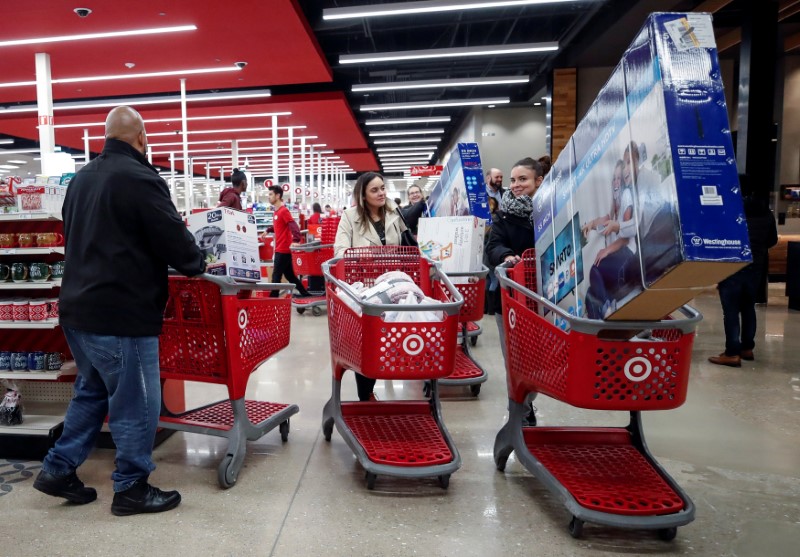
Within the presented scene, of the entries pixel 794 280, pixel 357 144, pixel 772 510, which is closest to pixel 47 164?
pixel 772 510

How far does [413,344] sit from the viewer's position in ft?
8.27

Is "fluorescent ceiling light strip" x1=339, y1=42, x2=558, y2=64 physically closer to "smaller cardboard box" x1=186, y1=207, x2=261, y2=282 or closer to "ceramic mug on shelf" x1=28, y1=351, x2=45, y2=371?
"smaller cardboard box" x1=186, y1=207, x2=261, y2=282

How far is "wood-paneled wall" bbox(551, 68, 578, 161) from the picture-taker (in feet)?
36.1

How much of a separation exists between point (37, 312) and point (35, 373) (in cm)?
32

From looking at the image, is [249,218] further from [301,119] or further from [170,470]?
[301,119]

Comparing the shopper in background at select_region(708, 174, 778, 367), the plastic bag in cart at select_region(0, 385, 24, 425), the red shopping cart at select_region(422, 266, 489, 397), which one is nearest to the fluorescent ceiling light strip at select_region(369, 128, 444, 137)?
the shopper in background at select_region(708, 174, 778, 367)

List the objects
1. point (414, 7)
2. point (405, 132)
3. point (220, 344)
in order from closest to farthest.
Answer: point (220, 344) → point (414, 7) → point (405, 132)

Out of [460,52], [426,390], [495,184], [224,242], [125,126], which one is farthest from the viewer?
[460,52]

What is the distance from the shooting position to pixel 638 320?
6.56ft

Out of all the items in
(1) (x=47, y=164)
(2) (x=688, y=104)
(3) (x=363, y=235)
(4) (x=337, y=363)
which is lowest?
(4) (x=337, y=363)

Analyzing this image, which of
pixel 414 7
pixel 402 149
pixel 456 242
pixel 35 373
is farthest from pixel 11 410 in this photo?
pixel 402 149

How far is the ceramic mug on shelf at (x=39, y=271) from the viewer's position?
2.90 m

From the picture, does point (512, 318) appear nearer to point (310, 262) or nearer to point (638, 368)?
point (638, 368)

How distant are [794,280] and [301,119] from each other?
12.3m
